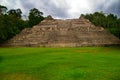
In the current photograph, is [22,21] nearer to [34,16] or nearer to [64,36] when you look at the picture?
[34,16]

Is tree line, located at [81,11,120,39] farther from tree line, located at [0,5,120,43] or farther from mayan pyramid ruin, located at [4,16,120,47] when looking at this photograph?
mayan pyramid ruin, located at [4,16,120,47]

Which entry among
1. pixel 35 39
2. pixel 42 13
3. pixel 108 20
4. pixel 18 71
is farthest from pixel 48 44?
pixel 18 71

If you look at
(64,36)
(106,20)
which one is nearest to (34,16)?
(64,36)

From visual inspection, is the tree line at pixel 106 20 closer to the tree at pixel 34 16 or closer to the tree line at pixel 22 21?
the tree line at pixel 22 21

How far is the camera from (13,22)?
6800 cm

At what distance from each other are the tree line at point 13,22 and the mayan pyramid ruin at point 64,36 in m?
2.32

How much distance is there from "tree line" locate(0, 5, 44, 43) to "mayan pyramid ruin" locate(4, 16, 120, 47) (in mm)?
2322

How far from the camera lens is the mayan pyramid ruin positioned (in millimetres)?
59188

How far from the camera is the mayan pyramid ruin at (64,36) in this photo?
59.2 meters

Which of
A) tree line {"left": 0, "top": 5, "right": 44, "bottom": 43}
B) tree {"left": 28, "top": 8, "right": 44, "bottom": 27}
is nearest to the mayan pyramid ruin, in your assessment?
tree line {"left": 0, "top": 5, "right": 44, "bottom": 43}

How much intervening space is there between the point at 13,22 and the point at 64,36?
48.2ft

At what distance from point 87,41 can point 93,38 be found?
2276 mm

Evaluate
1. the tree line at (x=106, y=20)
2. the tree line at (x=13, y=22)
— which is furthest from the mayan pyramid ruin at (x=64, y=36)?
the tree line at (x=106, y=20)

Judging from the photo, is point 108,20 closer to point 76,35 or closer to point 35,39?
point 76,35
